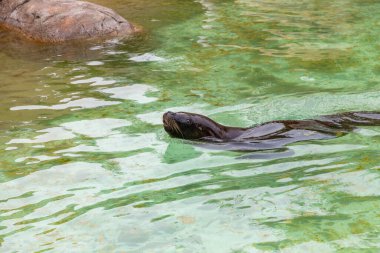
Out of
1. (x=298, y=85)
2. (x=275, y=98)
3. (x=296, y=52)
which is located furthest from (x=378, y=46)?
(x=275, y=98)

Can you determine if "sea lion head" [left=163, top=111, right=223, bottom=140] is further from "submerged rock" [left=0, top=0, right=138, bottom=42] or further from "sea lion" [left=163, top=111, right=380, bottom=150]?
"submerged rock" [left=0, top=0, right=138, bottom=42]

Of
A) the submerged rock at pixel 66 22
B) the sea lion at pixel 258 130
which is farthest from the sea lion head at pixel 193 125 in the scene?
the submerged rock at pixel 66 22

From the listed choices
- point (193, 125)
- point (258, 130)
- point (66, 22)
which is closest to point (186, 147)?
point (193, 125)

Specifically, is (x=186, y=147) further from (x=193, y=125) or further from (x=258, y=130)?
(x=258, y=130)

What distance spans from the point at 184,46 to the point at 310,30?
241 cm

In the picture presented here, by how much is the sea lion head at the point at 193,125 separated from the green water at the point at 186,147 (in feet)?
0.50

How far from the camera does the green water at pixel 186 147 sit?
5.04m

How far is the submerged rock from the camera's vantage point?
39.5 feet

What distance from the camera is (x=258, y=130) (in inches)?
264

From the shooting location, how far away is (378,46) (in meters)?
10.9

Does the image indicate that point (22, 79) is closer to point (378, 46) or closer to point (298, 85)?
Result: point (298, 85)

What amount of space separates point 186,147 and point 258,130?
733mm

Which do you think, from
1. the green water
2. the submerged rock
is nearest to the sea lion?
the green water

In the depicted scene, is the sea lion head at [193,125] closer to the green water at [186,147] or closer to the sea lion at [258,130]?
the sea lion at [258,130]
